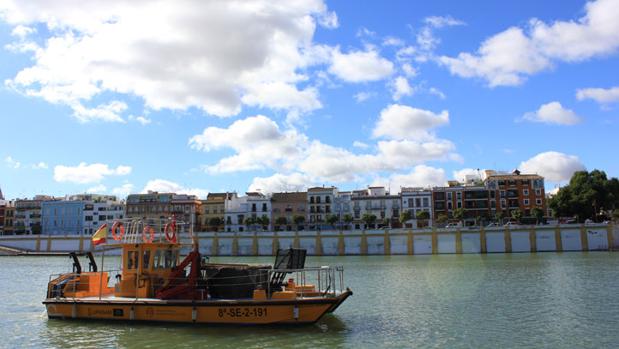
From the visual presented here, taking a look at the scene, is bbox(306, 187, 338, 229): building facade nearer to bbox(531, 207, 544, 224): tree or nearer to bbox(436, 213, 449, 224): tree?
bbox(436, 213, 449, 224): tree

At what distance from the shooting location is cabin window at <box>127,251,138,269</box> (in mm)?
19578

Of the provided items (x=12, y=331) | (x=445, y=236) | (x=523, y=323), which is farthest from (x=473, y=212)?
(x=12, y=331)

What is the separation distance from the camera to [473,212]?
95.1 meters

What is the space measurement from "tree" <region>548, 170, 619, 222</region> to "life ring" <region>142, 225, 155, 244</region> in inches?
2861

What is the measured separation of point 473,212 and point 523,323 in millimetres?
79328

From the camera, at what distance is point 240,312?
17719 mm

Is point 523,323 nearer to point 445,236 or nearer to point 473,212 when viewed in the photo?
point 445,236

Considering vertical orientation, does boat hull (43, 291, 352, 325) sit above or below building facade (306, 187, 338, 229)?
below

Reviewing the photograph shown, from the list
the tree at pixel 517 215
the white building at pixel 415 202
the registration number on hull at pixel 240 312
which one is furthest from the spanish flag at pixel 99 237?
the white building at pixel 415 202

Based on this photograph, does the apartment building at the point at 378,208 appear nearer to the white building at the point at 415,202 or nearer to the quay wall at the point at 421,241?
the white building at the point at 415,202

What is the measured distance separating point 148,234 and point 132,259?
3.81ft

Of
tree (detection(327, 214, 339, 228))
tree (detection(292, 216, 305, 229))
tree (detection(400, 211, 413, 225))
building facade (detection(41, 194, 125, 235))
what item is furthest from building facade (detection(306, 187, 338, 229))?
building facade (detection(41, 194, 125, 235))

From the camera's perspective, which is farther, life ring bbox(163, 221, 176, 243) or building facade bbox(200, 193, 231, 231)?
building facade bbox(200, 193, 231, 231)

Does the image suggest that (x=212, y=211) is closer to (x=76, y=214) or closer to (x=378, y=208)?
(x=76, y=214)
